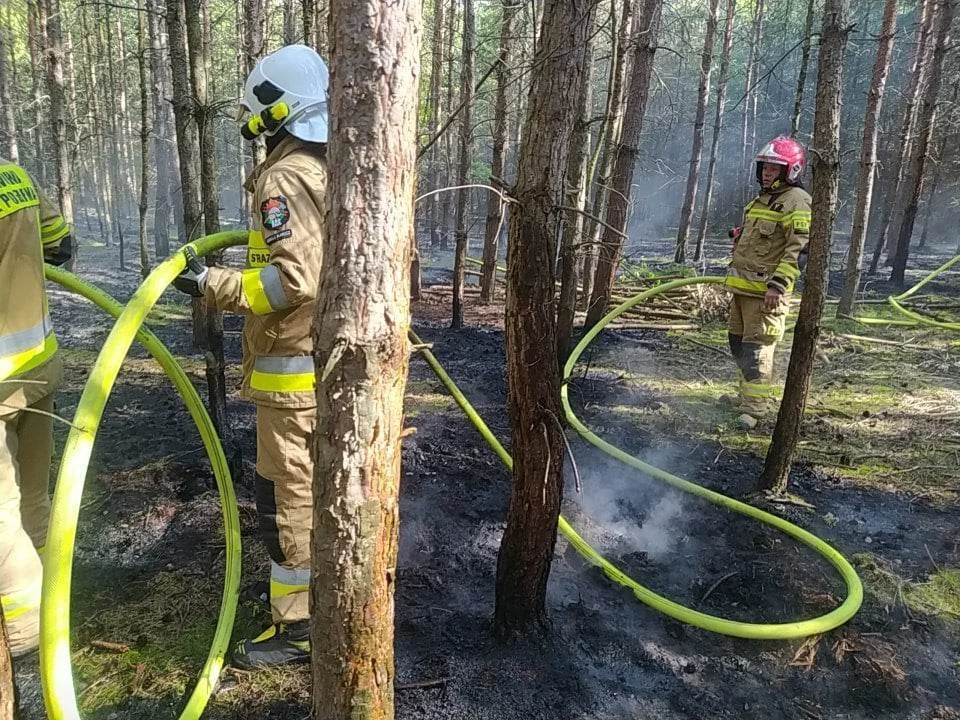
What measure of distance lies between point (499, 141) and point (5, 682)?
24.7 ft

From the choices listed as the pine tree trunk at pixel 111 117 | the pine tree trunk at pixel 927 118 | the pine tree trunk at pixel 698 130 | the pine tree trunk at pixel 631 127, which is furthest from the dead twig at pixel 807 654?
the pine tree trunk at pixel 698 130

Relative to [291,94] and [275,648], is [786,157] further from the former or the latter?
[275,648]

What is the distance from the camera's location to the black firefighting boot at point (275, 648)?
3.04m

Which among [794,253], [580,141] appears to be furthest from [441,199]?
[794,253]

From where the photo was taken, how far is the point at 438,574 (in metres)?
3.79

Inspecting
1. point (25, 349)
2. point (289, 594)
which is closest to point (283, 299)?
point (25, 349)

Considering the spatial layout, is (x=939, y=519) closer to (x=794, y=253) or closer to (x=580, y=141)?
(x=794, y=253)

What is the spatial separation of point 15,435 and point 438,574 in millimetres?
2351

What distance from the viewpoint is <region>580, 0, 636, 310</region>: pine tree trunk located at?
531 centimetres

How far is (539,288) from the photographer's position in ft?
9.41

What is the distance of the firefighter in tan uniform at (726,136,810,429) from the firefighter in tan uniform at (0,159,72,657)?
540cm

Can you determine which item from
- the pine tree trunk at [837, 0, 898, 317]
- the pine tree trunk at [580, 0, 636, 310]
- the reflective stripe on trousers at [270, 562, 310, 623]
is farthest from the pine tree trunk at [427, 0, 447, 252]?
the pine tree trunk at [837, 0, 898, 317]

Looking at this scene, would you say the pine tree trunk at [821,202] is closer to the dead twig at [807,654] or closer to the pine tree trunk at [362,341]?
the dead twig at [807,654]

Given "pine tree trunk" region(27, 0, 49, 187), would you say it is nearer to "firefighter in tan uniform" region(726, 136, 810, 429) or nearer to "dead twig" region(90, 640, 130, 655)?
"dead twig" region(90, 640, 130, 655)
